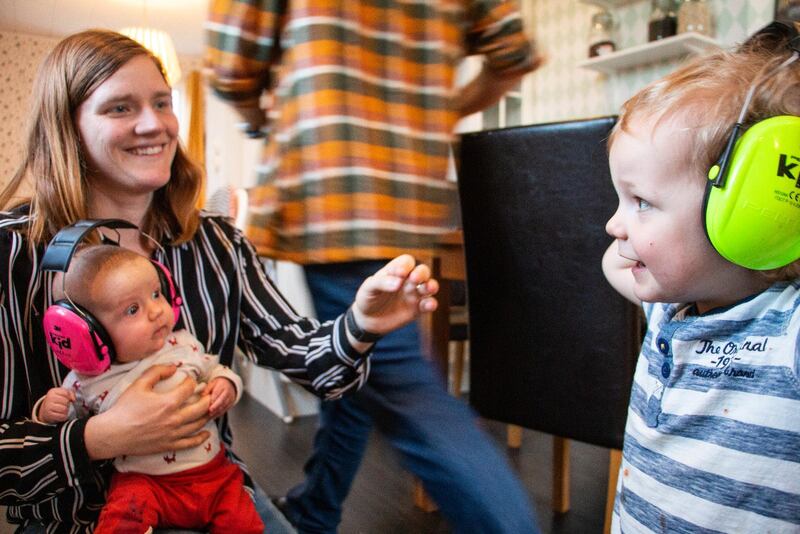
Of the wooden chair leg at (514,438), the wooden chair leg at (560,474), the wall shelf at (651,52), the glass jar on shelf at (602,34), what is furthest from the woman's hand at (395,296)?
the glass jar on shelf at (602,34)

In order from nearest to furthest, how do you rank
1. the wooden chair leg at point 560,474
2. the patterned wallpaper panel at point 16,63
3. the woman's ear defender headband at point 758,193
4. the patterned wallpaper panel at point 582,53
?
the woman's ear defender headband at point 758,193, the wooden chair leg at point 560,474, the patterned wallpaper panel at point 582,53, the patterned wallpaper panel at point 16,63

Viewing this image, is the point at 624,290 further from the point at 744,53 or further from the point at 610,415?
the point at 610,415

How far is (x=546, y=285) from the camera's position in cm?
144

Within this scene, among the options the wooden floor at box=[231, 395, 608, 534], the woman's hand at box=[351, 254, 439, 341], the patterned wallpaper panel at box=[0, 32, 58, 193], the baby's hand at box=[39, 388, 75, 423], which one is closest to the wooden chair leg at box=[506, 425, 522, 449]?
the wooden floor at box=[231, 395, 608, 534]

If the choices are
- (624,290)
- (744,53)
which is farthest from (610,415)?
(744,53)

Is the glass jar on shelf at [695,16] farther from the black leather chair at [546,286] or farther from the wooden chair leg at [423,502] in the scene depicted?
the wooden chair leg at [423,502]

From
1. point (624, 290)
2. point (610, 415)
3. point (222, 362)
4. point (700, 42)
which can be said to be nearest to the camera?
point (624, 290)

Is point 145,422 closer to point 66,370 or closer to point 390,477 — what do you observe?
point 66,370

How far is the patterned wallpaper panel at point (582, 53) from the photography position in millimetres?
2992

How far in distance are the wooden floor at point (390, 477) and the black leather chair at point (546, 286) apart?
0.35 metres

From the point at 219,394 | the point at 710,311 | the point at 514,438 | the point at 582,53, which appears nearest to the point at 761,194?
the point at 710,311

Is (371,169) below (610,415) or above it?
above

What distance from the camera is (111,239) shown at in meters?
0.93

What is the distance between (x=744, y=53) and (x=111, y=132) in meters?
0.84
